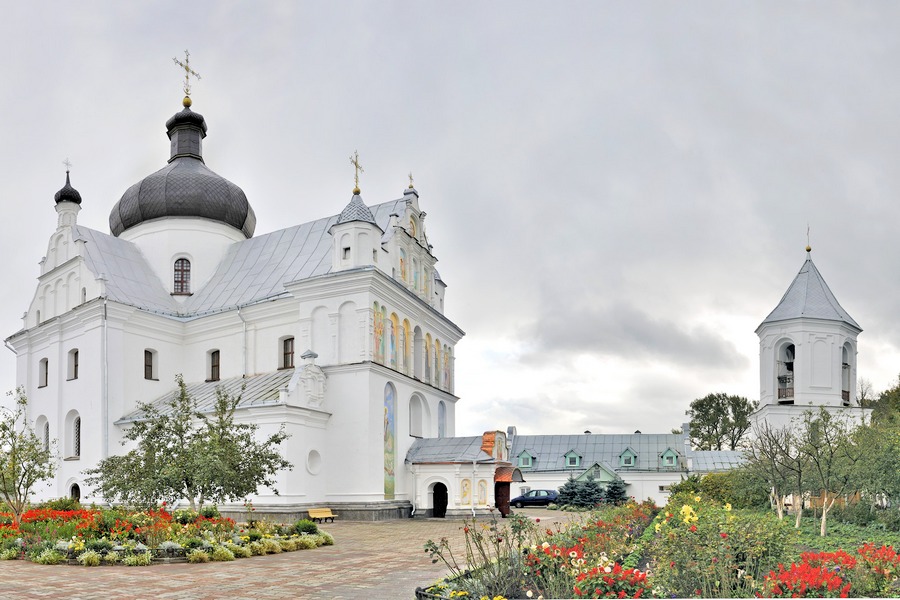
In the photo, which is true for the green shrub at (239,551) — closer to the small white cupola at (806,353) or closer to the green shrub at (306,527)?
the green shrub at (306,527)

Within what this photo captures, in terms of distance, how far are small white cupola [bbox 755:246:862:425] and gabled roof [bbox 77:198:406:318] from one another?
68.2 feet

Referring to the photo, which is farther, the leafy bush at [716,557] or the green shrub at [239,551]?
the green shrub at [239,551]

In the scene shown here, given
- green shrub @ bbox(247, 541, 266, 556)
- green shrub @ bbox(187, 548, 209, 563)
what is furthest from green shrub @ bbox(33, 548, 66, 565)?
green shrub @ bbox(247, 541, 266, 556)

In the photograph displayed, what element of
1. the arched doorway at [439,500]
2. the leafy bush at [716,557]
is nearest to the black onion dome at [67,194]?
the arched doorway at [439,500]

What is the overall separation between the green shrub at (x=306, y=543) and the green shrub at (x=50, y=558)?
4927 millimetres

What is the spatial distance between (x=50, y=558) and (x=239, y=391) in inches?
665

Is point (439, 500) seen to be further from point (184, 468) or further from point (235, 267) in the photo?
point (184, 468)

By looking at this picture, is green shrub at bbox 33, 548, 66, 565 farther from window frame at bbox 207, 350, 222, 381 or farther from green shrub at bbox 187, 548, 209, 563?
window frame at bbox 207, 350, 222, 381

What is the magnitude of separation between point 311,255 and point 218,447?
695 inches

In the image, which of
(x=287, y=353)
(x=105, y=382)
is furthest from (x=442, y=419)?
(x=105, y=382)

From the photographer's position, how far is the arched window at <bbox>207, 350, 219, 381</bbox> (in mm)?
35656

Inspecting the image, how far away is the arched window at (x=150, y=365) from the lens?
3522 cm

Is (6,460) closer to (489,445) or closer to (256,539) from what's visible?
(256,539)

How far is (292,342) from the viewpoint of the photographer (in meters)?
33.3
